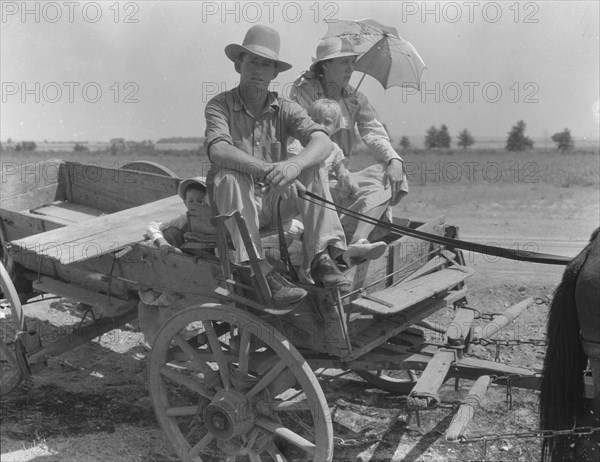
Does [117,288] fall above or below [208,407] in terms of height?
above

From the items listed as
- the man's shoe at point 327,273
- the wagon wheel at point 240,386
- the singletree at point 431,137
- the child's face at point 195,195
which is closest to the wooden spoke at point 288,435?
the wagon wheel at point 240,386

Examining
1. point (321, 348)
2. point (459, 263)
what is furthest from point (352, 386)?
point (321, 348)

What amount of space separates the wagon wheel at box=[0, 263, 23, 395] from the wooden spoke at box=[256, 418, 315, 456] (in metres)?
2.04

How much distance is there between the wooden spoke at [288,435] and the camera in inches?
161

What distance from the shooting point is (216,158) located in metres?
3.95

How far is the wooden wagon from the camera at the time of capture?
12.9 feet

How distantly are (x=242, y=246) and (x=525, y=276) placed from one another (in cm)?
522

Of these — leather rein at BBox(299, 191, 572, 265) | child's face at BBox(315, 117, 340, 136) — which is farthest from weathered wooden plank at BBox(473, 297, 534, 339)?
child's face at BBox(315, 117, 340, 136)

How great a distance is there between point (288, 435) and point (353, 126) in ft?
8.34

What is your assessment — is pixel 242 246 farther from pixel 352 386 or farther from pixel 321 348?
pixel 352 386

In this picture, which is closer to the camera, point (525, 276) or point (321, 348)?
point (321, 348)

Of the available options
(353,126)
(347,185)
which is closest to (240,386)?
(347,185)

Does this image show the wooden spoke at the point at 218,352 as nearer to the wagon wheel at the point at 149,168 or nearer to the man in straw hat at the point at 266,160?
the man in straw hat at the point at 266,160

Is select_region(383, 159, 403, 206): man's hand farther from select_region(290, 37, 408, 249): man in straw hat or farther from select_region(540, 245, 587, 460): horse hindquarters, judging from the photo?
select_region(540, 245, 587, 460): horse hindquarters
